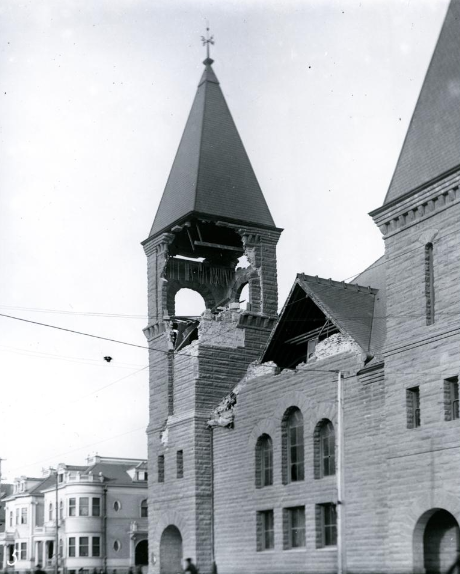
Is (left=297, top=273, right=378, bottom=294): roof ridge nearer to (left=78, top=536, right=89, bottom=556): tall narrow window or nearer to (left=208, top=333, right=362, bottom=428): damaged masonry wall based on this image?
(left=208, top=333, right=362, bottom=428): damaged masonry wall

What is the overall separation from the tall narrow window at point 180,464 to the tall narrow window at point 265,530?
5.32 metres

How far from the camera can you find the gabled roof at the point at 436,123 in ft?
100

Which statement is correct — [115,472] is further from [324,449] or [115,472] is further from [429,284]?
[429,284]

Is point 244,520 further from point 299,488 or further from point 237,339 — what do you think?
point 237,339

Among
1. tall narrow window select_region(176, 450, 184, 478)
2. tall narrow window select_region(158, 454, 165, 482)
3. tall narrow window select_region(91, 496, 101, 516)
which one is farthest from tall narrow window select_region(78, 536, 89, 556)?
tall narrow window select_region(176, 450, 184, 478)

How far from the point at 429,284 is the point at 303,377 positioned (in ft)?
24.7

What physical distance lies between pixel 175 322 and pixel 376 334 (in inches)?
494

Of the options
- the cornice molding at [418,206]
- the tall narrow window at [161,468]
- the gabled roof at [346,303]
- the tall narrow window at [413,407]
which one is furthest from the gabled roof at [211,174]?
the tall narrow window at [413,407]

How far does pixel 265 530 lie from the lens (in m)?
37.5

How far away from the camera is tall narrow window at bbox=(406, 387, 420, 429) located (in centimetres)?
2973

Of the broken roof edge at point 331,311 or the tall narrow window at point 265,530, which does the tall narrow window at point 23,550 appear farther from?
the broken roof edge at point 331,311

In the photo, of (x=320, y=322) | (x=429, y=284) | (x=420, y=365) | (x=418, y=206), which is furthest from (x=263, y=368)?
(x=418, y=206)

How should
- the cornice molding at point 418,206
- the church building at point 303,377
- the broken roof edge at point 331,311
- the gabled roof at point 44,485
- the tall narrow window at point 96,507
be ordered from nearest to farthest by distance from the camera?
the church building at point 303,377, the cornice molding at point 418,206, the broken roof edge at point 331,311, the tall narrow window at point 96,507, the gabled roof at point 44,485

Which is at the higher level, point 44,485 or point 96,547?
point 44,485
